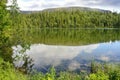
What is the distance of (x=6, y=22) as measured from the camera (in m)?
29.5

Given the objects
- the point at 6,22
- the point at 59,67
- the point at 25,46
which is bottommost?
the point at 59,67

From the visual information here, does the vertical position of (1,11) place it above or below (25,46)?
above

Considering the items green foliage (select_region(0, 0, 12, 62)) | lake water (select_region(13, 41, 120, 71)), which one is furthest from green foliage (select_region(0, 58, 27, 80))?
lake water (select_region(13, 41, 120, 71))

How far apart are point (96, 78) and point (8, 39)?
69.1ft

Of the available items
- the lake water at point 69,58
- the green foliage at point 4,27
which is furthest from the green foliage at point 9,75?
the lake water at point 69,58

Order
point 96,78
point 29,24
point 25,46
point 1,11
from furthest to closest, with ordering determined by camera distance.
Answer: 1. point 29,24
2. point 25,46
3. point 1,11
4. point 96,78

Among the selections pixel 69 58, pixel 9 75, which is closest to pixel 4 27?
pixel 9 75

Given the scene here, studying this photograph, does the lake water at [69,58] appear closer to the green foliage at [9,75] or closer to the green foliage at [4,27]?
the green foliage at [4,27]

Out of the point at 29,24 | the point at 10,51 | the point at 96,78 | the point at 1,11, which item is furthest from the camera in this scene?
the point at 29,24

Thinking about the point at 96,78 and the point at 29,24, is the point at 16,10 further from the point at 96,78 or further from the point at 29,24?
the point at 29,24

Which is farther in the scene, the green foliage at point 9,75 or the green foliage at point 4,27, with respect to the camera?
the green foliage at point 4,27

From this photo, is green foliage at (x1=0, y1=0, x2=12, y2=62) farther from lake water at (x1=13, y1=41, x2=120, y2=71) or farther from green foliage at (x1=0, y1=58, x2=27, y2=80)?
green foliage at (x1=0, y1=58, x2=27, y2=80)

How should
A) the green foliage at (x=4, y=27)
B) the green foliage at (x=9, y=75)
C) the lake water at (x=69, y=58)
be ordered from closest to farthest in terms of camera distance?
the green foliage at (x=9, y=75), the green foliage at (x=4, y=27), the lake water at (x=69, y=58)

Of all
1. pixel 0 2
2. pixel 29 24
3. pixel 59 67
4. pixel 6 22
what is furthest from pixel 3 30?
pixel 29 24
